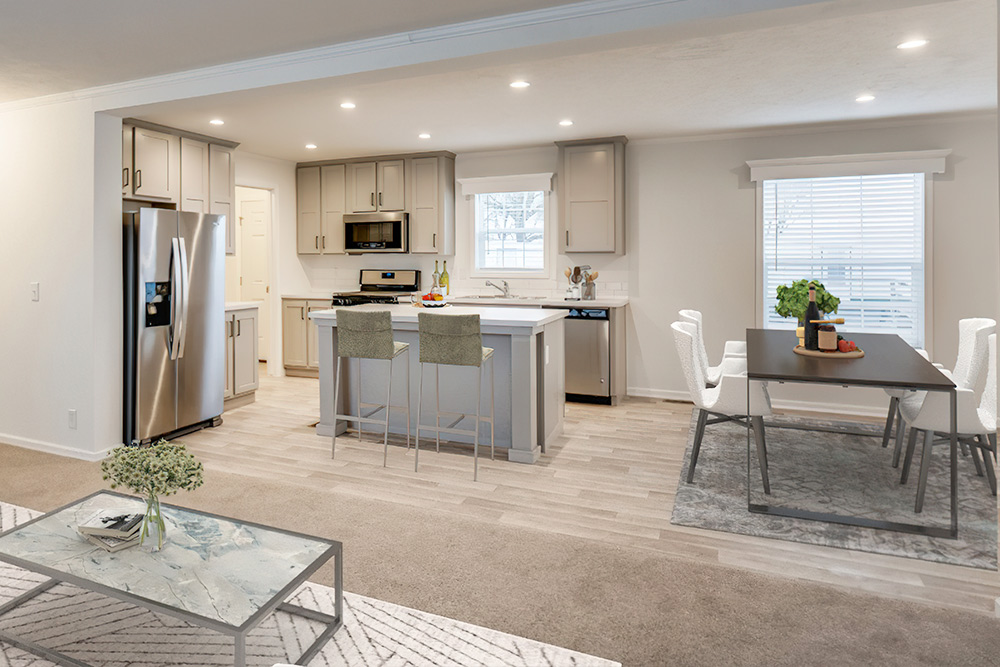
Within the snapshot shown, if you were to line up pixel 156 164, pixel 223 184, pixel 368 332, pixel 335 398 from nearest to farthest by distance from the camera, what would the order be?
pixel 368 332, pixel 335 398, pixel 156 164, pixel 223 184

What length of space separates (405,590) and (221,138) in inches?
195

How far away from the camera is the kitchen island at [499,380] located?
13.2 feet

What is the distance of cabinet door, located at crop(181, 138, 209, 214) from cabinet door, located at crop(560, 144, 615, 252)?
3.35 meters

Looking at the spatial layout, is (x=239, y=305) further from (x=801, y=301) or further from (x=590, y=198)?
(x=801, y=301)

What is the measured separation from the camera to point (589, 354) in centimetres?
570

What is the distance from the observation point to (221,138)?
19.0ft

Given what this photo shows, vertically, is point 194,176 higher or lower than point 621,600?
higher

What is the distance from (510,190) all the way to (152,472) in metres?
4.98

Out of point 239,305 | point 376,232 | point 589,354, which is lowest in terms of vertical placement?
point 589,354

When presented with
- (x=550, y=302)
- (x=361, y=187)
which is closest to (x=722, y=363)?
(x=550, y=302)

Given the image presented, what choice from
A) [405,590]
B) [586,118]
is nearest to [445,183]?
[586,118]

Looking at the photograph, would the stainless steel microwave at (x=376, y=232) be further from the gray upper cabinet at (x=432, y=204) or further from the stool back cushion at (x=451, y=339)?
the stool back cushion at (x=451, y=339)

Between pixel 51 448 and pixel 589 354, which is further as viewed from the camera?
pixel 589 354

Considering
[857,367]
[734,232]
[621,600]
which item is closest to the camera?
[621,600]
